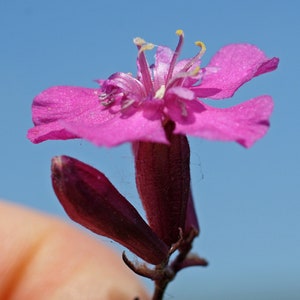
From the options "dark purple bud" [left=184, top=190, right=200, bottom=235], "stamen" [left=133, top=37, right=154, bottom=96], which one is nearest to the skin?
"dark purple bud" [left=184, top=190, right=200, bottom=235]

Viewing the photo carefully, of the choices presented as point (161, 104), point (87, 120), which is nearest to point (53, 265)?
point (87, 120)

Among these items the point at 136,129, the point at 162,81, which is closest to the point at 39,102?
the point at 162,81

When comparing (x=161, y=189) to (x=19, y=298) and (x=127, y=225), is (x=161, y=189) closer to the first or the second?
(x=127, y=225)

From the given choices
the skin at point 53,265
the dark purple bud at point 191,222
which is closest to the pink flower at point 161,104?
the dark purple bud at point 191,222

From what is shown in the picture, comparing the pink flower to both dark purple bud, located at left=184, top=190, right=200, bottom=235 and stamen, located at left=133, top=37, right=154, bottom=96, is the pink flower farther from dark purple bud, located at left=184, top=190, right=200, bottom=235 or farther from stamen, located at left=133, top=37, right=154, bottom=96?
dark purple bud, located at left=184, top=190, right=200, bottom=235

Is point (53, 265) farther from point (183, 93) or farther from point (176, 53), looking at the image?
point (183, 93)
